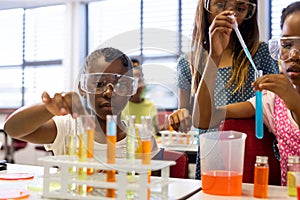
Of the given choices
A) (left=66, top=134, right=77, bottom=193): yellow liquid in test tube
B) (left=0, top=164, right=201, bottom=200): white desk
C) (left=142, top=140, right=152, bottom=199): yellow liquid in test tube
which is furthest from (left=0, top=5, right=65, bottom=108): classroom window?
(left=142, top=140, right=152, bottom=199): yellow liquid in test tube

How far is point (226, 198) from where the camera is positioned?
78 cm

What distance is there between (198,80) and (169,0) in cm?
316

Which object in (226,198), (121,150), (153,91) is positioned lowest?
(226,198)

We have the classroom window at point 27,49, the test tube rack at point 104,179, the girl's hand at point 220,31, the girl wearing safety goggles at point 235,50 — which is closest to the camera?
the test tube rack at point 104,179

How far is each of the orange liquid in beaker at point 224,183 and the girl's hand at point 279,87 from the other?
8.0 inches

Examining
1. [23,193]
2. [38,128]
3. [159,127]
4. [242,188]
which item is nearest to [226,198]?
[242,188]

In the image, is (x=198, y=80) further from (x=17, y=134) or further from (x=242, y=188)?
(x=17, y=134)

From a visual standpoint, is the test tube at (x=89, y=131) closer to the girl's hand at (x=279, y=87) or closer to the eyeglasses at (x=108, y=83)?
the eyeglasses at (x=108, y=83)

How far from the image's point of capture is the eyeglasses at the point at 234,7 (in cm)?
99

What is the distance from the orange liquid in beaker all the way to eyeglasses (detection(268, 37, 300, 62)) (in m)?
0.36

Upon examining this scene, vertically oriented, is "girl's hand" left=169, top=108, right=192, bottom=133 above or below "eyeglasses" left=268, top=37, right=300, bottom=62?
below

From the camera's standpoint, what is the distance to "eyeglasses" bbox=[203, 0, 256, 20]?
99cm

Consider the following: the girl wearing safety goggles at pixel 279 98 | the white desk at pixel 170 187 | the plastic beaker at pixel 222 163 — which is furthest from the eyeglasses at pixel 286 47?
the white desk at pixel 170 187

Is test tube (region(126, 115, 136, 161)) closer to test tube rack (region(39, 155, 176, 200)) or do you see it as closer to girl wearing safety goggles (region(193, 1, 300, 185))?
test tube rack (region(39, 155, 176, 200))
